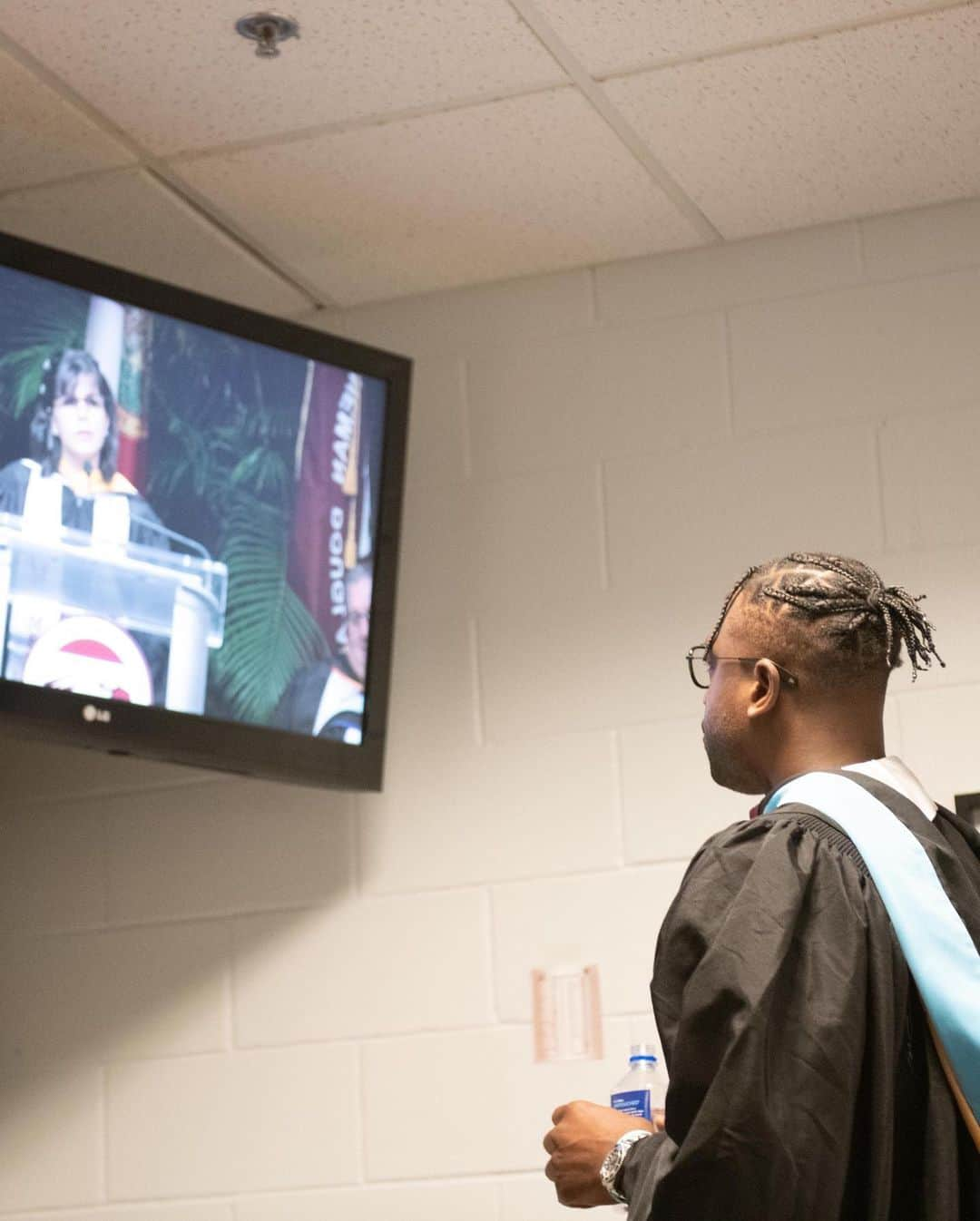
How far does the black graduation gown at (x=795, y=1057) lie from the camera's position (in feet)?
5.33

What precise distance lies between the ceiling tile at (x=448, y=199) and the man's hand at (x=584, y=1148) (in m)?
1.55

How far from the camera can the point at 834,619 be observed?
76.4 inches

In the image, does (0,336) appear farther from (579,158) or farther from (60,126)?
(579,158)

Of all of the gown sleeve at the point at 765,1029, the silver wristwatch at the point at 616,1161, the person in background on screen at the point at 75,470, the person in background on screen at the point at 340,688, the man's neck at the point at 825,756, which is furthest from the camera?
the person in background on screen at the point at 340,688

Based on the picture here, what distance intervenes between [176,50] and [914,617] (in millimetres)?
1365

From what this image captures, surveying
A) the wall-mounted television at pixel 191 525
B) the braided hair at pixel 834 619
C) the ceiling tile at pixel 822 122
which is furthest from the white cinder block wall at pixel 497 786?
the braided hair at pixel 834 619

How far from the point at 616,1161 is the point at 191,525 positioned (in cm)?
135

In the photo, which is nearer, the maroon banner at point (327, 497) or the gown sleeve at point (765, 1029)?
the gown sleeve at point (765, 1029)

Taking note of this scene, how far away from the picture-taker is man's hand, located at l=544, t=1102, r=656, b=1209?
1.84 meters

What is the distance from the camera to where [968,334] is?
10.1ft

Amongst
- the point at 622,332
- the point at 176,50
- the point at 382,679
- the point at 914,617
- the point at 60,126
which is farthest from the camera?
the point at 622,332

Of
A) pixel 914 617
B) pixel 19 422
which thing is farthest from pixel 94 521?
pixel 914 617

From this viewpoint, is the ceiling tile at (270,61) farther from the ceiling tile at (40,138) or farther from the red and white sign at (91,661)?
the red and white sign at (91,661)

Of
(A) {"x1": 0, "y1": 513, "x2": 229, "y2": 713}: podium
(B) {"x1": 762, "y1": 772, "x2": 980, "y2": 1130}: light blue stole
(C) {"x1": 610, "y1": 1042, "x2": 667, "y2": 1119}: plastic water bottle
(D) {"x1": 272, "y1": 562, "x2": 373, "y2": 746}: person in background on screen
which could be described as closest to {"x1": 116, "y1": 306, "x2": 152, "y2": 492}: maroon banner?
(A) {"x1": 0, "y1": 513, "x2": 229, "y2": 713}: podium
